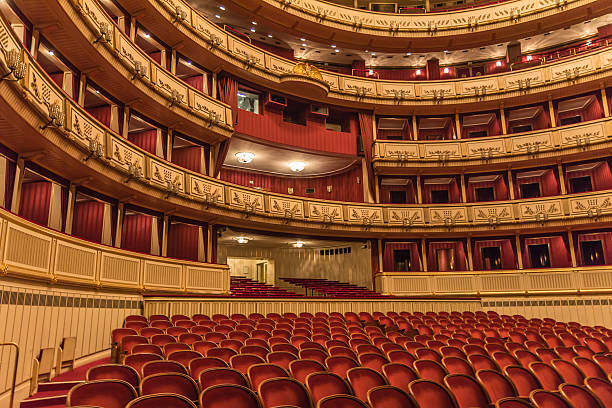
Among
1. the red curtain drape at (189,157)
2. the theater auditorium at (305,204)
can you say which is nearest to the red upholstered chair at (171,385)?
the theater auditorium at (305,204)

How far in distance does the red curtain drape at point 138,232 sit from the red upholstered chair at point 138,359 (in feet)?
22.7

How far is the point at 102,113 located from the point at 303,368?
8171 mm

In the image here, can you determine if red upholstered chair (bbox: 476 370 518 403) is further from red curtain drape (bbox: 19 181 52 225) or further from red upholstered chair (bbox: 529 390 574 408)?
red curtain drape (bbox: 19 181 52 225)

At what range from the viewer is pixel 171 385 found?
315 centimetres

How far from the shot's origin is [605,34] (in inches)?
621

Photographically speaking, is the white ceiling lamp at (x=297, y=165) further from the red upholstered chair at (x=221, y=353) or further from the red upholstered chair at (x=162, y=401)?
the red upholstered chair at (x=162, y=401)

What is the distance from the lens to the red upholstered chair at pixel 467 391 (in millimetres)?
3398

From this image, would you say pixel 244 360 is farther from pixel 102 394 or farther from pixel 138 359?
pixel 102 394

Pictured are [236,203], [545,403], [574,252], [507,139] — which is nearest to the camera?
[545,403]

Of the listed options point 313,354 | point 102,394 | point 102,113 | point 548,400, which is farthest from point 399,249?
point 102,394

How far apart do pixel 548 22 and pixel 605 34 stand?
2006 mm

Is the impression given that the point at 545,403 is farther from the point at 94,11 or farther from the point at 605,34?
the point at 605,34

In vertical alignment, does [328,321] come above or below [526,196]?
below

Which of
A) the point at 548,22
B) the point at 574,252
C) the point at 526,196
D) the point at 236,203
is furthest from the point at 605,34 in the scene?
the point at 236,203
